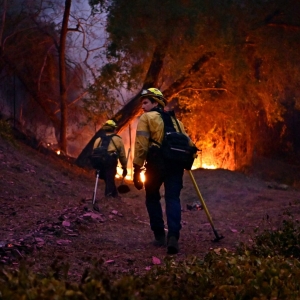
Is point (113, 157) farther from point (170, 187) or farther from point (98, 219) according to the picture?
point (170, 187)

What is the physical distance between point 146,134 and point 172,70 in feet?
30.1

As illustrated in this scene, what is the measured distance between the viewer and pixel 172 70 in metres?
15.1

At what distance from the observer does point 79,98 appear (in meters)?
19.7

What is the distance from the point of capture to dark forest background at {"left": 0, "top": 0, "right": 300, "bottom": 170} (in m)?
12.9

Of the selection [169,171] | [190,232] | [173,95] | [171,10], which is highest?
[171,10]

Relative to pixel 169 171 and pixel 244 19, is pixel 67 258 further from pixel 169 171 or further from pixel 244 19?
pixel 244 19

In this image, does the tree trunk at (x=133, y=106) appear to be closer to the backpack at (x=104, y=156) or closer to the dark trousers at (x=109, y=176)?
the backpack at (x=104, y=156)

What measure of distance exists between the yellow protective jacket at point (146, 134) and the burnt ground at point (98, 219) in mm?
1017

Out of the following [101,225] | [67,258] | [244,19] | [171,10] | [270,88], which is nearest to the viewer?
[67,258]

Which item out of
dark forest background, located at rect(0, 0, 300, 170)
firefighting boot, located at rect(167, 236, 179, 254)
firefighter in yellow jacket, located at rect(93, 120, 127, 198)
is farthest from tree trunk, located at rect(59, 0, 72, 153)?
firefighting boot, located at rect(167, 236, 179, 254)

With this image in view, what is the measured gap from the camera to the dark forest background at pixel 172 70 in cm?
1290

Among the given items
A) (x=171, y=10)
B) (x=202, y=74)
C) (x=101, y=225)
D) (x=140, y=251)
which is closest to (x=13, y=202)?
(x=101, y=225)

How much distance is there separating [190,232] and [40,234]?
8.15ft

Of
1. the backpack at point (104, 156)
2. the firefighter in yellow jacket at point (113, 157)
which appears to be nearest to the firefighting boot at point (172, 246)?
the firefighter in yellow jacket at point (113, 157)
